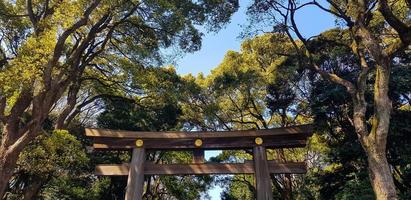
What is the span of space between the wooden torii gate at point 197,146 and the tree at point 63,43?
1.71m

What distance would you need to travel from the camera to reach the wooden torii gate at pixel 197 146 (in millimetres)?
8695

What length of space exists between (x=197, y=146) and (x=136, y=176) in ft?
5.75

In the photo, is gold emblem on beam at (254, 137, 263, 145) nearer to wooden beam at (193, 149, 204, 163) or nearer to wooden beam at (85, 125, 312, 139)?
wooden beam at (85, 125, 312, 139)

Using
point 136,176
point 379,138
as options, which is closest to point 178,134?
point 136,176

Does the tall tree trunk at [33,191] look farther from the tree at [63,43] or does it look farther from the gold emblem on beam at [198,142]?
the gold emblem on beam at [198,142]

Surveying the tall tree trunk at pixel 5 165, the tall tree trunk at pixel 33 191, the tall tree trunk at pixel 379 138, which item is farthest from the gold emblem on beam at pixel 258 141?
the tall tree trunk at pixel 33 191

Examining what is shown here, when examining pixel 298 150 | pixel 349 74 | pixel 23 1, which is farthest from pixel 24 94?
pixel 298 150

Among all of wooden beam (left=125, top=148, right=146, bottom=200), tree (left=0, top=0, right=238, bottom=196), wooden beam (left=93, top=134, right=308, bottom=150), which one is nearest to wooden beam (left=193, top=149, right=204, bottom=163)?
wooden beam (left=93, top=134, right=308, bottom=150)

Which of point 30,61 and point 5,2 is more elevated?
point 5,2

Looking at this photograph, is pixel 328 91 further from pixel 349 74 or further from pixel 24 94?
pixel 24 94

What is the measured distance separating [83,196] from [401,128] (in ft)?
40.5

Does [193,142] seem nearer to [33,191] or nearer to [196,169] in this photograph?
[196,169]

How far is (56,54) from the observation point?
8172 millimetres

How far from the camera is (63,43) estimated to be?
27.6 feet
